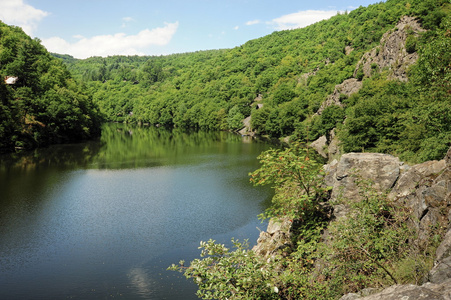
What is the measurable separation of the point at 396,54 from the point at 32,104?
210ft

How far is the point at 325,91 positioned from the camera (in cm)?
8212

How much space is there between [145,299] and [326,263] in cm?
972

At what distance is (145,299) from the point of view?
17.3 m

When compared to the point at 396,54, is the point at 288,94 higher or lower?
lower

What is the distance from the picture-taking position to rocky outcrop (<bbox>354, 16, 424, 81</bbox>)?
53.9m

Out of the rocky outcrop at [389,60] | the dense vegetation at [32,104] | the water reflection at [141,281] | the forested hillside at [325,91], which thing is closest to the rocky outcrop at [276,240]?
the water reflection at [141,281]

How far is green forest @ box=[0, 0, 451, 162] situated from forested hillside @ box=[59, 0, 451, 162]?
0.67 ft

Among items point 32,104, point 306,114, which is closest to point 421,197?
point 306,114

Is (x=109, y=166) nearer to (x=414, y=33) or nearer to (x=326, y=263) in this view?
(x=326, y=263)

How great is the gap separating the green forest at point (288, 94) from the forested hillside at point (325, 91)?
21 cm

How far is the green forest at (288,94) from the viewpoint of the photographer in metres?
35.1

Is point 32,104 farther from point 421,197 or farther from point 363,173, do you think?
point 421,197

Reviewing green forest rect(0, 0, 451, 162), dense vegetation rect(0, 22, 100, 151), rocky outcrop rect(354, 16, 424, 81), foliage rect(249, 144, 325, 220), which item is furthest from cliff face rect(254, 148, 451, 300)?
dense vegetation rect(0, 22, 100, 151)

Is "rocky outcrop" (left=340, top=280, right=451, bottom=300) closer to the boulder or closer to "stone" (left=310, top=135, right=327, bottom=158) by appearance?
the boulder
